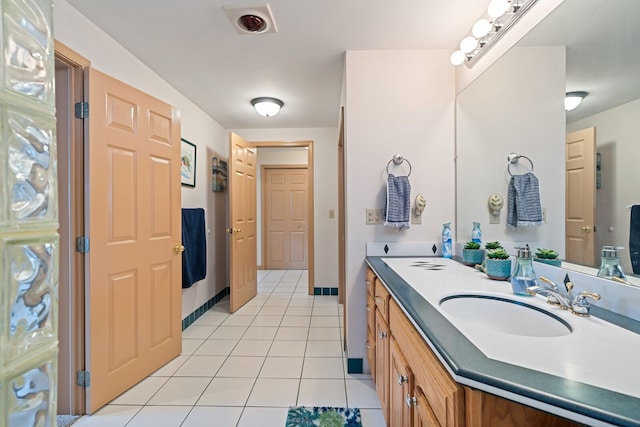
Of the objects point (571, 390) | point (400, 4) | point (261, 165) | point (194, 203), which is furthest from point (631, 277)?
point (261, 165)

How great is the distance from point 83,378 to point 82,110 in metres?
1.52

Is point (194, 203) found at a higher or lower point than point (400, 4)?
lower

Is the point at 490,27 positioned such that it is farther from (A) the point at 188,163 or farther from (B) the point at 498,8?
(A) the point at 188,163

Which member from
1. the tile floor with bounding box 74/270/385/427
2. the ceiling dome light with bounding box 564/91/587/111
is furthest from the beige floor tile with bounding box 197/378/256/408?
the ceiling dome light with bounding box 564/91/587/111

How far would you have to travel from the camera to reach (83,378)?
1638mm

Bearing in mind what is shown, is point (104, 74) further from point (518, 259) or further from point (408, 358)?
point (518, 259)

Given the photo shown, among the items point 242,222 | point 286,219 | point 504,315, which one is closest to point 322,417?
point 504,315

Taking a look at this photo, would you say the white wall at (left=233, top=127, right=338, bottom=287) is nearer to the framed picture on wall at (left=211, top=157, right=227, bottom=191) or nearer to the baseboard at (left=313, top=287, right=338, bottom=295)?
the baseboard at (left=313, top=287, right=338, bottom=295)

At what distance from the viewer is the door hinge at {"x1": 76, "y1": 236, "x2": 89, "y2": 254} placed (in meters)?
1.61

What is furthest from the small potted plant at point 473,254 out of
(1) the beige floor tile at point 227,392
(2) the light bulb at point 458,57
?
(1) the beige floor tile at point 227,392

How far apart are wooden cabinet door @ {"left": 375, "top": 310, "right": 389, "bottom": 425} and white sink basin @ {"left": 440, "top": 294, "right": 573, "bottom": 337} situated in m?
0.36

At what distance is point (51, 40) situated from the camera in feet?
2.05

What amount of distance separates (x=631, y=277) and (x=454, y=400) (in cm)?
76

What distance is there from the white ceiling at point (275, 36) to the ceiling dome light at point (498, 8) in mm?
173
